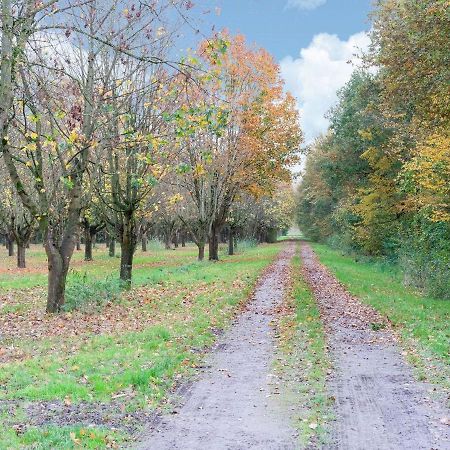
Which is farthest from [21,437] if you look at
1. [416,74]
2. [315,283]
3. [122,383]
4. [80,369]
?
[315,283]

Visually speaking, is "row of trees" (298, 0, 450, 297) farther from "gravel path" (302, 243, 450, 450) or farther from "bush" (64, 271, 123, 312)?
"bush" (64, 271, 123, 312)

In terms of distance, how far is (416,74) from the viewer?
48.3 feet

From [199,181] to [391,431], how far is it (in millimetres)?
29499

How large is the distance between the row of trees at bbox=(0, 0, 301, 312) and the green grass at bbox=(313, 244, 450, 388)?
16.7 ft

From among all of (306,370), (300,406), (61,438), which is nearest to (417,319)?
(306,370)

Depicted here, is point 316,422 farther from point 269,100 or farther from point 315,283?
point 269,100

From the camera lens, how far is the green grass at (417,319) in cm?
908

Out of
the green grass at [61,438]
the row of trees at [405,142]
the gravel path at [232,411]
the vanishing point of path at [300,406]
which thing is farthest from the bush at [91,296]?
the row of trees at [405,142]

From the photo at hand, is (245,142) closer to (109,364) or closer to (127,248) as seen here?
(127,248)

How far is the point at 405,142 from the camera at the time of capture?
25.9 metres

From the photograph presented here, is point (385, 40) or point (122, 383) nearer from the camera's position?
point (122, 383)

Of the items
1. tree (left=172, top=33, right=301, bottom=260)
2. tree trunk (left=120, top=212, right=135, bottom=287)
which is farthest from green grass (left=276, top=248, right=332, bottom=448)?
tree (left=172, top=33, right=301, bottom=260)

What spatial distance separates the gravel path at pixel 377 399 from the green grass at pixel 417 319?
34 centimetres

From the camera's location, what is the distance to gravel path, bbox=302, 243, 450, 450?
5797mm
